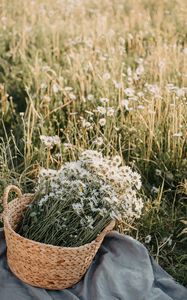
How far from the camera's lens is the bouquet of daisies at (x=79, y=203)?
308 centimetres

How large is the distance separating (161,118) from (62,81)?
3.08 ft

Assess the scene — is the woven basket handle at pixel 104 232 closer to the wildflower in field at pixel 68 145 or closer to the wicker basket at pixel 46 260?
the wicker basket at pixel 46 260

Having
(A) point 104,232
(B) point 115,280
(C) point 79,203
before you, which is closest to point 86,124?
(C) point 79,203

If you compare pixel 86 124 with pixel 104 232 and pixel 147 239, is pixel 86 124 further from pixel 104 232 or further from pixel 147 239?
pixel 104 232

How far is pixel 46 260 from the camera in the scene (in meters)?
2.85

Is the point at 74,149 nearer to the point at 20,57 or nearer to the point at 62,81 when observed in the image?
the point at 62,81

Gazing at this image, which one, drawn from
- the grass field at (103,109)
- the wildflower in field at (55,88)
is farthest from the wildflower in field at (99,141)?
the wildflower in field at (55,88)

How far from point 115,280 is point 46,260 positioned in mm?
454

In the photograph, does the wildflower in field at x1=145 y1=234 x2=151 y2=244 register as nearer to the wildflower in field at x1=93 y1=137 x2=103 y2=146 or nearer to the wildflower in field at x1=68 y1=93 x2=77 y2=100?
the wildflower in field at x1=93 y1=137 x2=103 y2=146

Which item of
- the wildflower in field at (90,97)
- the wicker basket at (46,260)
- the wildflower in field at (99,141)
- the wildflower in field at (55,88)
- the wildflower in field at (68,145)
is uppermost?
the wildflower in field at (55,88)

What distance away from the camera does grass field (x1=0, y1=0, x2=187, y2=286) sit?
11.9 ft

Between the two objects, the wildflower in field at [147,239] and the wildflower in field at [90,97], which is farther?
the wildflower in field at [90,97]

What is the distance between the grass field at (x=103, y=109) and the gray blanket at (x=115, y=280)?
0.42 ft

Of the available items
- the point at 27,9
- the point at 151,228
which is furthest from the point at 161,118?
the point at 27,9
